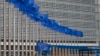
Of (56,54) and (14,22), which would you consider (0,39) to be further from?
(56,54)

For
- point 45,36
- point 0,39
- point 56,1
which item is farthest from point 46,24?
point 56,1

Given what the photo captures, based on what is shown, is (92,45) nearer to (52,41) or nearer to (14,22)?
(52,41)

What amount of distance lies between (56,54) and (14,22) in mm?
13203

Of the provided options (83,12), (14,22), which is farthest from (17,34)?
(83,12)

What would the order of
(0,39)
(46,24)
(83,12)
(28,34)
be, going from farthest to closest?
(83,12) → (28,34) → (0,39) → (46,24)

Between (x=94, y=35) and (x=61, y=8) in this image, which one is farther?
(x=94, y=35)

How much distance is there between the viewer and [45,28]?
7512cm

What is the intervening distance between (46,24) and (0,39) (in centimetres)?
2238

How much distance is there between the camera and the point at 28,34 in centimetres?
7500

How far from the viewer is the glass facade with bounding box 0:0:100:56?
234 ft

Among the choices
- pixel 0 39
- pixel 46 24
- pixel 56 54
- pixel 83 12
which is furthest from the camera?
pixel 83 12

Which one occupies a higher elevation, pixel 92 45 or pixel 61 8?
pixel 61 8

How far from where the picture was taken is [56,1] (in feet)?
269

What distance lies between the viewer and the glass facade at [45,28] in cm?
7131
